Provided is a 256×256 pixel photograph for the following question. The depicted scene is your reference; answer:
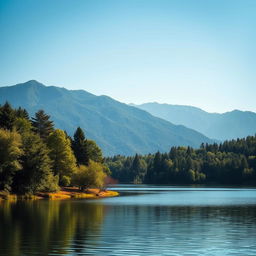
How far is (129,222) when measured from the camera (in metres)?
58.9

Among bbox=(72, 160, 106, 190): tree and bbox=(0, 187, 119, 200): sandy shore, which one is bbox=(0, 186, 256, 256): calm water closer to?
bbox=(0, 187, 119, 200): sandy shore

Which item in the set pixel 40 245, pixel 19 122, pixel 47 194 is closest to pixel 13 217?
pixel 40 245

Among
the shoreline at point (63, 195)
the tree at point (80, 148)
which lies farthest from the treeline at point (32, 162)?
the tree at point (80, 148)

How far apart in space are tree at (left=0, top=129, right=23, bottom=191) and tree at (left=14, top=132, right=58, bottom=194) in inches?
142

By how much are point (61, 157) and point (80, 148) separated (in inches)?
855

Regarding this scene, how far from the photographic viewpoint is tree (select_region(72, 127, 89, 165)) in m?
147

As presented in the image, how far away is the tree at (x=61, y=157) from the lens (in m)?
126

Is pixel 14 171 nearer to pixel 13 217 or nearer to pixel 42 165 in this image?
pixel 42 165

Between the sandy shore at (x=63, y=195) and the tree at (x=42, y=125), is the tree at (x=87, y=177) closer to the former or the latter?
the sandy shore at (x=63, y=195)

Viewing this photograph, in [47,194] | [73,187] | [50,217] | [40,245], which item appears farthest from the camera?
[73,187]

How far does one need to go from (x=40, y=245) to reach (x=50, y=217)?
80.5 ft

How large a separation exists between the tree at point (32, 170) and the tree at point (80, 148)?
42145mm

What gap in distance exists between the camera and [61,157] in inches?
4985

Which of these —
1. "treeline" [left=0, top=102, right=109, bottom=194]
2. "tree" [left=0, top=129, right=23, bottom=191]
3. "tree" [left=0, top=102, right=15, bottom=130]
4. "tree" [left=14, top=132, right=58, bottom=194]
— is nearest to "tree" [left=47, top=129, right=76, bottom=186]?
"treeline" [left=0, top=102, right=109, bottom=194]
